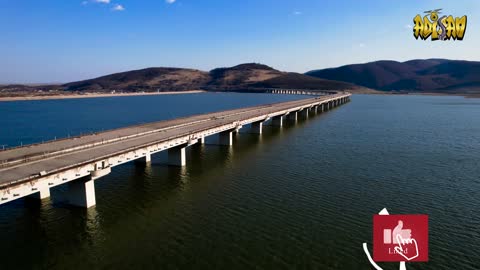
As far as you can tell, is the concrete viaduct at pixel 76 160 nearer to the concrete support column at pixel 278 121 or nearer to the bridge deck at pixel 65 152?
the bridge deck at pixel 65 152

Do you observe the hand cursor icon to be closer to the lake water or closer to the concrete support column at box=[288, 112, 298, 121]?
the lake water

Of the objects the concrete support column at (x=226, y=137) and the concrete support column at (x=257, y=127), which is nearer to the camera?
the concrete support column at (x=226, y=137)

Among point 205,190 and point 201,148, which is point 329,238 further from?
point 201,148

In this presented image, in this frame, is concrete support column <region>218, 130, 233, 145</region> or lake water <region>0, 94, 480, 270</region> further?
concrete support column <region>218, 130, 233, 145</region>

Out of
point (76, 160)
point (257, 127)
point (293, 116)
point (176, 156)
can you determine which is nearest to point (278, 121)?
point (293, 116)

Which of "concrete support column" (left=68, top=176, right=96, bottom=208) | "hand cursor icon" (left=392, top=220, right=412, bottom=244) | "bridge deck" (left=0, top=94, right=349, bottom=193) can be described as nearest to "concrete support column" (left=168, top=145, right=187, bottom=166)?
"bridge deck" (left=0, top=94, right=349, bottom=193)

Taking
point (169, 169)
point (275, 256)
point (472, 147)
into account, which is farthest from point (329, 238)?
point (472, 147)

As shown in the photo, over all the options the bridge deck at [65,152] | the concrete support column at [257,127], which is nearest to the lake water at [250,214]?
the bridge deck at [65,152]

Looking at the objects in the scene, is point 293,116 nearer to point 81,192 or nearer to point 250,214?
point 250,214
